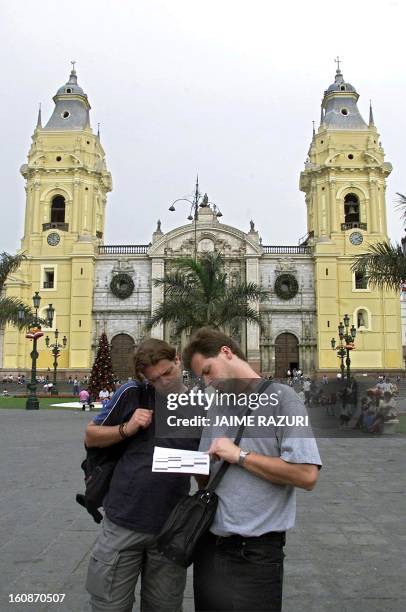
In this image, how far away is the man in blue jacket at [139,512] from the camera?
2.45 m

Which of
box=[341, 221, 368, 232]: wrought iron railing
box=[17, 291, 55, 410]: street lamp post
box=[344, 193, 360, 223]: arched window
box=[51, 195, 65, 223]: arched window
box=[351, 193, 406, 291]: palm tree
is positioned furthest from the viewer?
box=[51, 195, 65, 223]: arched window

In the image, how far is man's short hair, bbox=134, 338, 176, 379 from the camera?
256 cm

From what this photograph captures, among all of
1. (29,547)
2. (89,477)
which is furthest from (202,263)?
(89,477)

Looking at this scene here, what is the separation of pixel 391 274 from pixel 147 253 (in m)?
31.7

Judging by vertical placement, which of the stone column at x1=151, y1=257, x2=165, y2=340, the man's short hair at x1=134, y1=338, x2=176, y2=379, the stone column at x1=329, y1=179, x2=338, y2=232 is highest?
the stone column at x1=329, y1=179, x2=338, y2=232

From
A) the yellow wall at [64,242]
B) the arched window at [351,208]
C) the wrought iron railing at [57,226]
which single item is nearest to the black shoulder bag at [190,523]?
the yellow wall at [64,242]

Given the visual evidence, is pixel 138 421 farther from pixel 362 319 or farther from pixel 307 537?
pixel 362 319

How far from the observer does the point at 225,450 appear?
2.16 metres

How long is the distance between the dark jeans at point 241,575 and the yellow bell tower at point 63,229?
41.6 meters

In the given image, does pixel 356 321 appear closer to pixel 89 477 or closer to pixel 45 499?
pixel 45 499

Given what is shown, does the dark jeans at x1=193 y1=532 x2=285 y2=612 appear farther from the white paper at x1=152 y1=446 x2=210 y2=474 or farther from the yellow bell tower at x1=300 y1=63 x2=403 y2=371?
the yellow bell tower at x1=300 y1=63 x2=403 y2=371

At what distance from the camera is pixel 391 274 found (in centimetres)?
1562

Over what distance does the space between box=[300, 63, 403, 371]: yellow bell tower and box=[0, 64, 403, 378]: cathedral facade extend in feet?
0.27

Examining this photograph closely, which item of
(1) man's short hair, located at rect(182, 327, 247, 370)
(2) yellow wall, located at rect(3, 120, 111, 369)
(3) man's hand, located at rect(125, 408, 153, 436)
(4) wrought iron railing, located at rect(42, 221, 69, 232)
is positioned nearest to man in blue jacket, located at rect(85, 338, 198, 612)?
(3) man's hand, located at rect(125, 408, 153, 436)
